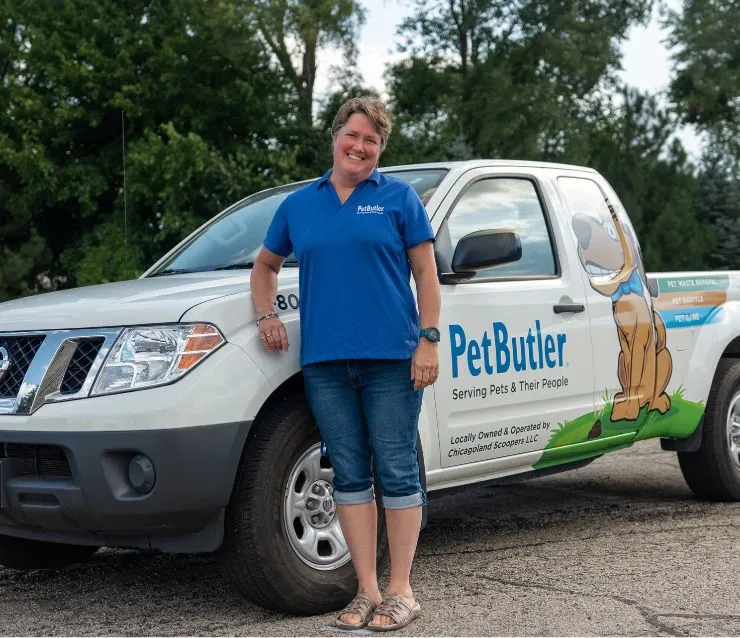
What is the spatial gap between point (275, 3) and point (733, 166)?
39.1 feet

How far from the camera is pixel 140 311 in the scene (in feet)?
13.5

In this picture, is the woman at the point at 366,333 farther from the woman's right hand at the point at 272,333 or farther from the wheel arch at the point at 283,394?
the wheel arch at the point at 283,394

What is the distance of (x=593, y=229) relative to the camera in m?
5.98

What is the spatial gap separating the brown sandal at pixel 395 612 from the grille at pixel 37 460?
1.19 m

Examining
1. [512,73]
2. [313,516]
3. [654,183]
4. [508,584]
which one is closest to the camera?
[313,516]

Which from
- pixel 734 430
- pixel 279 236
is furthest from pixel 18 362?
pixel 734 430

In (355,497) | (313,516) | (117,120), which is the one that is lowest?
(313,516)

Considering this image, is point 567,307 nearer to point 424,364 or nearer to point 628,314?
point 628,314

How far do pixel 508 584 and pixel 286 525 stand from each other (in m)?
1.12

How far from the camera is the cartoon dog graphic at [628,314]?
584cm

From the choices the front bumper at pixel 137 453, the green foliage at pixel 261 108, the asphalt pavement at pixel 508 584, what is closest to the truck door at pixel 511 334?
the asphalt pavement at pixel 508 584

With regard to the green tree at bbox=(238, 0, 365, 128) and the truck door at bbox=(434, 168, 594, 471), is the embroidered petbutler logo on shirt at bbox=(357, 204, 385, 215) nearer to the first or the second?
the truck door at bbox=(434, 168, 594, 471)

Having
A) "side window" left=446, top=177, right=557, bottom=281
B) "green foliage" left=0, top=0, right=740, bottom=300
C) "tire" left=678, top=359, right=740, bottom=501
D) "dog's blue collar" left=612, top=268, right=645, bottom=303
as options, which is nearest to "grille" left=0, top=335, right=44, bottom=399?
"side window" left=446, top=177, right=557, bottom=281

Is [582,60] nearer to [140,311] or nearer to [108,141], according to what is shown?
[108,141]
